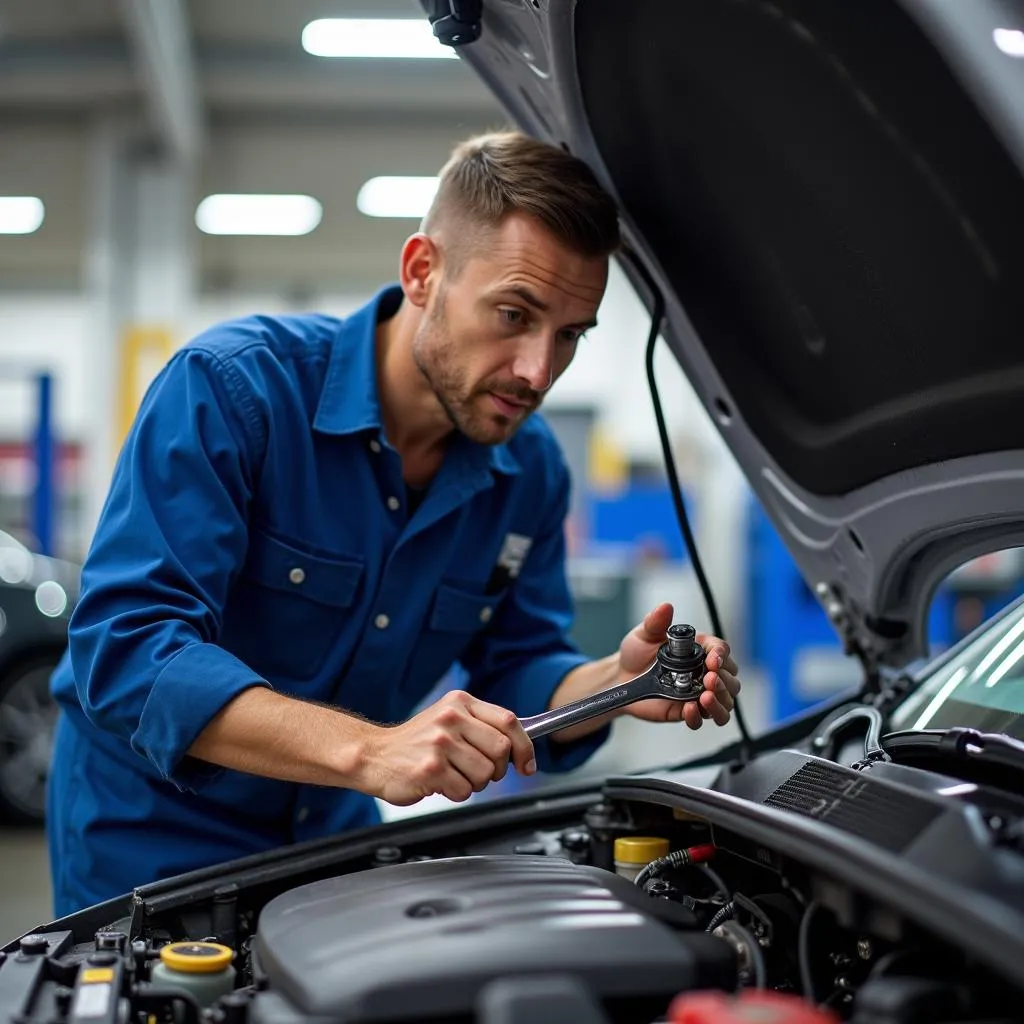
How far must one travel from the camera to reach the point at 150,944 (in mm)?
1090

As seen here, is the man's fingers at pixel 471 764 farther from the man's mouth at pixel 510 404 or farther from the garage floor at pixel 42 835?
the garage floor at pixel 42 835

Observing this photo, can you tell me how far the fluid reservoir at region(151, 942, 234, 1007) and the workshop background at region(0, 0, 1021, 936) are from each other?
2543 millimetres

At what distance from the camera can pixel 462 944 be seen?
0.77m

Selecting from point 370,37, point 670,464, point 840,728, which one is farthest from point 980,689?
point 370,37

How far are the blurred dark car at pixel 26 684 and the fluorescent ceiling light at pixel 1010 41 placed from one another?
13.3 feet

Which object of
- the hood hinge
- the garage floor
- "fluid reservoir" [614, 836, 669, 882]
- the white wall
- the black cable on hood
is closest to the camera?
"fluid reservoir" [614, 836, 669, 882]

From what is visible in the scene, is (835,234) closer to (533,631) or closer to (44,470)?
(533,631)

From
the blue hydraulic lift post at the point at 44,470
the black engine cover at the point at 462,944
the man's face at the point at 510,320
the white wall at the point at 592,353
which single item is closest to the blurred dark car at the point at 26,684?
the blue hydraulic lift post at the point at 44,470

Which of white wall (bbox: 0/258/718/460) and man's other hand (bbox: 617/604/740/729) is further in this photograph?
white wall (bbox: 0/258/718/460)

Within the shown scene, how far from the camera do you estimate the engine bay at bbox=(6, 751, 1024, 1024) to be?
72 cm

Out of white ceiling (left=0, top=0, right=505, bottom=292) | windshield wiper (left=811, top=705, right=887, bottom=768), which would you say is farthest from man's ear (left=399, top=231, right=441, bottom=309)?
white ceiling (left=0, top=0, right=505, bottom=292)

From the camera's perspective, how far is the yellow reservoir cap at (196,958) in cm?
94

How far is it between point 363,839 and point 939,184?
2.79 ft

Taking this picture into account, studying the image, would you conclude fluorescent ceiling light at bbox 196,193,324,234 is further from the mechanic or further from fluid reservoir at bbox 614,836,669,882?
fluid reservoir at bbox 614,836,669,882
